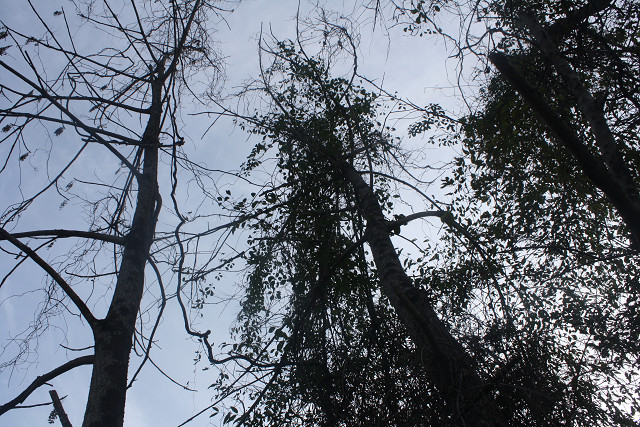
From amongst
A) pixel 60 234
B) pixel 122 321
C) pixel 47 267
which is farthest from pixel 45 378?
pixel 60 234

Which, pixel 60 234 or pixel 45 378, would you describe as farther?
pixel 60 234

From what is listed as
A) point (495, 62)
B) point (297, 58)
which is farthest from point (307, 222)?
point (495, 62)

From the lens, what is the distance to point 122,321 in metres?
2.85

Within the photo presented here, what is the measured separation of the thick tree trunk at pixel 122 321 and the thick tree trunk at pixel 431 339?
1996 mm

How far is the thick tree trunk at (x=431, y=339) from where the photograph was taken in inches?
113

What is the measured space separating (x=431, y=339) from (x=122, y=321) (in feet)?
7.46

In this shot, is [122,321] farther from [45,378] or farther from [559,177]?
[559,177]

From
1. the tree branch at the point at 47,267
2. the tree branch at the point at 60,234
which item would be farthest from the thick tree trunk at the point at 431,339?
the tree branch at the point at 60,234

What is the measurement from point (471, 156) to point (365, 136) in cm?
173

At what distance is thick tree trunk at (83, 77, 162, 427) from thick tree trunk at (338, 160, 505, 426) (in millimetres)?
1996

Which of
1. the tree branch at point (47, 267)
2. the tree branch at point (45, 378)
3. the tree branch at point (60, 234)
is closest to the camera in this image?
the tree branch at point (45, 378)

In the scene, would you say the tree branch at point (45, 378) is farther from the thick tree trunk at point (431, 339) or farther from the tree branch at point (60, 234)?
the thick tree trunk at point (431, 339)

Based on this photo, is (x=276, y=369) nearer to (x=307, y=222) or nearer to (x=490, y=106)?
(x=307, y=222)

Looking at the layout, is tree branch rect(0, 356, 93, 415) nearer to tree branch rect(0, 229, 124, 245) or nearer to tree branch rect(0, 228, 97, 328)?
tree branch rect(0, 228, 97, 328)
